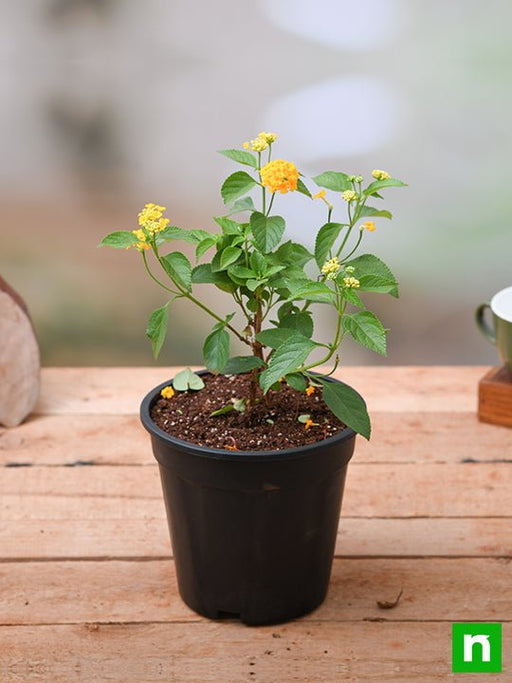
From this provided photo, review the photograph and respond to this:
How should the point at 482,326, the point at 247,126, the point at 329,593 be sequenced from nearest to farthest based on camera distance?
the point at 329,593 < the point at 482,326 < the point at 247,126

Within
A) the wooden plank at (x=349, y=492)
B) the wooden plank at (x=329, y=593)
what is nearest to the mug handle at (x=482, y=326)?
the wooden plank at (x=349, y=492)

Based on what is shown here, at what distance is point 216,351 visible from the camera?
1.21 m

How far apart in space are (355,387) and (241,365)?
0.89 meters

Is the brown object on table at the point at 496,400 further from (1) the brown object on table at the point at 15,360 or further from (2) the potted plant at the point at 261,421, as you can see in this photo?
(1) the brown object on table at the point at 15,360

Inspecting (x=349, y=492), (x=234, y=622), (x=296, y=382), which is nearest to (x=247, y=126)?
(x=349, y=492)

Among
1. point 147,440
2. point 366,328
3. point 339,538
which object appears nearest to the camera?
point 366,328

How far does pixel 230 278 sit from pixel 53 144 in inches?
55.4

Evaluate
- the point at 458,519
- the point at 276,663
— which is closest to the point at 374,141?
the point at 458,519

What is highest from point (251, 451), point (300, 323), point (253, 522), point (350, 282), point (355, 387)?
point (350, 282)

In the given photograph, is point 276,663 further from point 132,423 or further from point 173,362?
point 173,362

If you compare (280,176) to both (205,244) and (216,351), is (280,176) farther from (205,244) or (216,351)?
(216,351)

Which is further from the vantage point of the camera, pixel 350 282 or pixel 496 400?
pixel 496 400

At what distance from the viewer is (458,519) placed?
1532mm

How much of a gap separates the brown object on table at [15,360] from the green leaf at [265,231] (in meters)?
0.90
